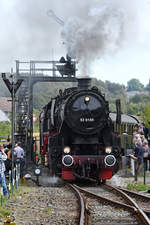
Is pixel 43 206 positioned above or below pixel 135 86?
below

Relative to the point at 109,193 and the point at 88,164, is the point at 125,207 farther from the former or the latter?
the point at 88,164

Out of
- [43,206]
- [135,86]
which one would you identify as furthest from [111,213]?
[135,86]

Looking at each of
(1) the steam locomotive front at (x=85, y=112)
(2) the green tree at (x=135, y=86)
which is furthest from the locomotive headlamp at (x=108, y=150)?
(2) the green tree at (x=135, y=86)

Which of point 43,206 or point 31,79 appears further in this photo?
point 31,79

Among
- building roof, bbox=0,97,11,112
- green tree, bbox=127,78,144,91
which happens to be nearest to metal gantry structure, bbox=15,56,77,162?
building roof, bbox=0,97,11,112

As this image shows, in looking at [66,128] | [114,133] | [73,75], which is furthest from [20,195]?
[73,75]

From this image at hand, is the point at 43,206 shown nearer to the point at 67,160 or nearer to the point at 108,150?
the point at 67,160

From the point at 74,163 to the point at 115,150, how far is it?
1650mm

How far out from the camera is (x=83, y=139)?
16.1 m

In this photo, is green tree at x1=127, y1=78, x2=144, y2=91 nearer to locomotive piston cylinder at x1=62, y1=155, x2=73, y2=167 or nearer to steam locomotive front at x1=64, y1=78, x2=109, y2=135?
steam locomotive front at x1=64, y1=78, x2=109, y2=135

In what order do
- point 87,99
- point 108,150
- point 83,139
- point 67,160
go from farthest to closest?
point 83,139
point 87,99
point 108,150
point 67,160

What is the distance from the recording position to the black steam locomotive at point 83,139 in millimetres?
15398

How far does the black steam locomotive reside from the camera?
1540cm

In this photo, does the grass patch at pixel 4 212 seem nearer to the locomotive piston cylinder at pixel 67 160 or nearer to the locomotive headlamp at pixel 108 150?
the locomotive piston cylinder at pixel 67 160
